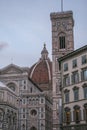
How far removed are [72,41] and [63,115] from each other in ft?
135

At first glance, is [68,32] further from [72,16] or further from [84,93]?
[84,93]

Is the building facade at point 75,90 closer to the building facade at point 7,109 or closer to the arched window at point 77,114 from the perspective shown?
the arched window at point 77,114

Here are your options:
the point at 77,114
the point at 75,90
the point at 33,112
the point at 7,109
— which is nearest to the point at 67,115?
the point at 77,114

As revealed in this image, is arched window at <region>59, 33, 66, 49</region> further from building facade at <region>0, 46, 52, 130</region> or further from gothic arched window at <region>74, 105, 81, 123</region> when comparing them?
gothic arched window at <region>74, 105, 81, 123</region>

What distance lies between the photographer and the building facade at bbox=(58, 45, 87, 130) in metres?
36.1

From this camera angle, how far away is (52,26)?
80188 millimetres

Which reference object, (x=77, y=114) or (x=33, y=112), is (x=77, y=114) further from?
(x=33, y=112)

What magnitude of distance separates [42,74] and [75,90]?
7566 cm

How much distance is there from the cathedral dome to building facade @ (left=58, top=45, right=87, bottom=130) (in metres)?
65.3

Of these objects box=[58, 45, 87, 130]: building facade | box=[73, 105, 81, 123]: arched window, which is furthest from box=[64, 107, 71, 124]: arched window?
box=[73, 105, 81, 123]: arched window

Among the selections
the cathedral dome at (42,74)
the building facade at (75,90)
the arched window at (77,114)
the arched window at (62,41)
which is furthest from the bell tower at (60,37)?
the arched window at (77,114)

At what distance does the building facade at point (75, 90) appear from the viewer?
36.1 metres

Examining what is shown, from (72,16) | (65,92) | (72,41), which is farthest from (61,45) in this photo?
(65,92)

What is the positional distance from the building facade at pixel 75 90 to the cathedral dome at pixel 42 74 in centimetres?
6532
